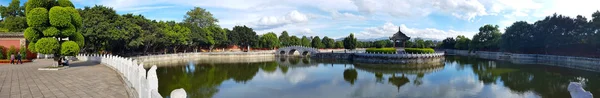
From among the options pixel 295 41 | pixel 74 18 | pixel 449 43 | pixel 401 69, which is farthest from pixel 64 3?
pixel 449 43

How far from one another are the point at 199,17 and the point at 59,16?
171 ft

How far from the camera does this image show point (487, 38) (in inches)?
2206

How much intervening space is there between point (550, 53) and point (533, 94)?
27936 millimetres

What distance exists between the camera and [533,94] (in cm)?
1606

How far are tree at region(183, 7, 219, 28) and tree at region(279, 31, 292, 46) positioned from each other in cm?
1494

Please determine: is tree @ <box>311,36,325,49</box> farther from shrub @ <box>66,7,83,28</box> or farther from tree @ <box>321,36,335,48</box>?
shrub @ <box>66,7,83,28</box>

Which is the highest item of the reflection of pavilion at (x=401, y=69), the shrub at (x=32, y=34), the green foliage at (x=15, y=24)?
the green foliage at (x=15, y=24)

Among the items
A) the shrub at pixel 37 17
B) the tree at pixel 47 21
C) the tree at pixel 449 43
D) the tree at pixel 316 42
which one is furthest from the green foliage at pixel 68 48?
the tree at pixel 449 43

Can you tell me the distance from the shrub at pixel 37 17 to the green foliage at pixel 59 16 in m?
0.23

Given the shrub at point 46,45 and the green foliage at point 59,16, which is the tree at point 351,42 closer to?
the green foliage at point 59,16

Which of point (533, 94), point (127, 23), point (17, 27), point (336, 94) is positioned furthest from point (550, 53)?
point (17, 27)

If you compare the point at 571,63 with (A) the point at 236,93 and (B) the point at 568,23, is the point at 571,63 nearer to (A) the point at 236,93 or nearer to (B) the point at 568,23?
(B) the point at 568,23

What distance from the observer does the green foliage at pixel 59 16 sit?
49.1 feet

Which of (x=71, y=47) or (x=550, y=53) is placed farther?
(x=550, y=53)
